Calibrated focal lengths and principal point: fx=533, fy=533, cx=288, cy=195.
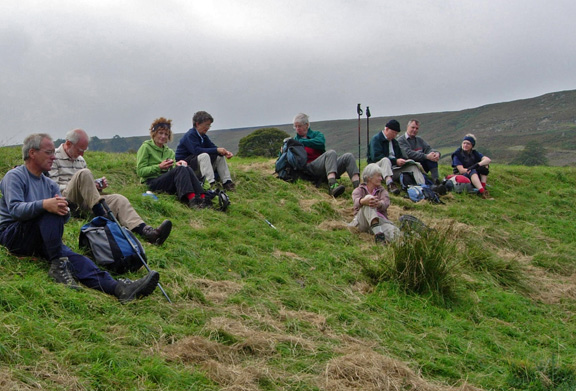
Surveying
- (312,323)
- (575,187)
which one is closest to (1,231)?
(312,323)

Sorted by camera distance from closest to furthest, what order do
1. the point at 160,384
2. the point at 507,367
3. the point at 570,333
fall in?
the point at 160,384, the point at 507,367, the point at 570,333

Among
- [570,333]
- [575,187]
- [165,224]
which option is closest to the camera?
[570,333]

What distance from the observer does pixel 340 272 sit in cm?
661

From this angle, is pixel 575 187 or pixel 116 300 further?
pixel 575 187

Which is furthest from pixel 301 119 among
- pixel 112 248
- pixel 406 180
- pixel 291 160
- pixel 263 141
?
pixel 263 141

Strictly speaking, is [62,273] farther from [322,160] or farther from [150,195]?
[322,160]

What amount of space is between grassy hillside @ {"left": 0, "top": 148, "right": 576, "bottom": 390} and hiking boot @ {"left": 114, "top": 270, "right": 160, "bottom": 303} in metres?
0.11

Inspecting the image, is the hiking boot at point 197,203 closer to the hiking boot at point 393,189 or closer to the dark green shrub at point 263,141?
the hiking boot at point 393,189

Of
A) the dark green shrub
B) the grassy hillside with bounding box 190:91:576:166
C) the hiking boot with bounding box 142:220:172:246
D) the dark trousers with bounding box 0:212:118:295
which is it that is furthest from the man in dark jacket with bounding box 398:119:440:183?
the grassy hillside with bounding box 190:91:576:166

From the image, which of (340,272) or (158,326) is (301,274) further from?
(158,326)

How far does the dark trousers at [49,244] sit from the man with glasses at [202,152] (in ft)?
14.9

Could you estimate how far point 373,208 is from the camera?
8156 mm

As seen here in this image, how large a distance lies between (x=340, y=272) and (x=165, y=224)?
2207 mm

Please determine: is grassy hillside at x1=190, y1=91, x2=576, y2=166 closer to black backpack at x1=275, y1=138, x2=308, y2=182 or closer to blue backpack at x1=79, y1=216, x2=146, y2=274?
black backpack at x1=275, y1=138, x2=308, y2=182
